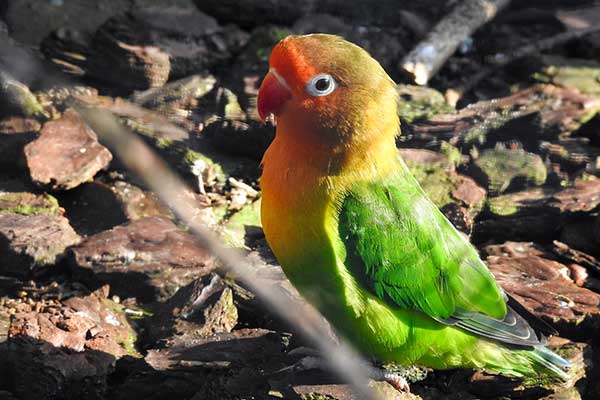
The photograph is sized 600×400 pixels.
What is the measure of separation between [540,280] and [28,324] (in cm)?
214

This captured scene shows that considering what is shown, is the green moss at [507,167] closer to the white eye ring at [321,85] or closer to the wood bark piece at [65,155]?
the white eye ring at [321,85]

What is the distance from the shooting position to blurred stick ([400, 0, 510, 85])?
4.86 m

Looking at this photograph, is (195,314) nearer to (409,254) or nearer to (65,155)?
(409,254)

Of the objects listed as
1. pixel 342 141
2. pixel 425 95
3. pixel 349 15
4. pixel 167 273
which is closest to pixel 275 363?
pixel 167 273

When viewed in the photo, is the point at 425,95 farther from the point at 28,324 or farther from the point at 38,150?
the point at 28,324

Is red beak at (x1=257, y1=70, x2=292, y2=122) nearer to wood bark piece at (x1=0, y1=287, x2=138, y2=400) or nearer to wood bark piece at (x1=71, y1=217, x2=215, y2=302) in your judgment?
wood bark piece at (x1=71, y1=217, x2=215, y2=302)

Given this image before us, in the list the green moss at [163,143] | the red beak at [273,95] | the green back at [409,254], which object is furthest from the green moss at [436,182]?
the red beak at [273,95]

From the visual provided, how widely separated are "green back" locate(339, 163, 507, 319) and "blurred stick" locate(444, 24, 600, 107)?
188 cm

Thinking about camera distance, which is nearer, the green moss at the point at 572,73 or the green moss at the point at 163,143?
the green moss at the point at 163,143

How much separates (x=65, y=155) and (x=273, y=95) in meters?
1.58

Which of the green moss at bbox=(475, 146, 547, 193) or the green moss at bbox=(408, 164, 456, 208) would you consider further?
the green moss at bbox=(475, 146, 547, 193)

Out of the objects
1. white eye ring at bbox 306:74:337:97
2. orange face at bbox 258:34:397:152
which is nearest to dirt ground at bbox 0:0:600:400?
orange face at bbox 258:34:397:152

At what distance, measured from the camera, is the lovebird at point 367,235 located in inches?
109

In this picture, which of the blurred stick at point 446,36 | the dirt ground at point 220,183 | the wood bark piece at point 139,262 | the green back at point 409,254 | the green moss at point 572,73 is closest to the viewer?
the green back at point 409,254
